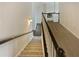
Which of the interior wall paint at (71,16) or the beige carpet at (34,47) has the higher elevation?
the interior wall paint at (71,16)

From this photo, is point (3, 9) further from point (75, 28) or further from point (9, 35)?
point (75, 28)

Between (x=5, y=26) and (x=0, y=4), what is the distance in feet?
1.82

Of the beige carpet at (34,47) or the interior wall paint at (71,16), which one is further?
the beige carpet at (34,47)

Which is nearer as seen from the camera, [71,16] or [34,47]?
[71,16]

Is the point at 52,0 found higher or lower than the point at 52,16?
higher

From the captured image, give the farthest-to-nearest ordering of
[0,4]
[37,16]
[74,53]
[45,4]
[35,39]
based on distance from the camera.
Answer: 1. [35,39]
2. [37,16]
3. [45,4]
4. [0,4]
5. [74,53]

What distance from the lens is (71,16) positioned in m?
4.62

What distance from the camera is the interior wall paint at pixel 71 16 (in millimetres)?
4164

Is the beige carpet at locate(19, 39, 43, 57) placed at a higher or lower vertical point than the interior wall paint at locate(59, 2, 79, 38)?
lower

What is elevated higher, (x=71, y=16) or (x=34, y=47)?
(x=71, y=16)

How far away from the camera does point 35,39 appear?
6766 millimetres

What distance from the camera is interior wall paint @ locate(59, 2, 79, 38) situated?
416 cm

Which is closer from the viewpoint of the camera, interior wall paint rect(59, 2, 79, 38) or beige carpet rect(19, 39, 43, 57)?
interior wall paint rect(59, 2, 79, 38)

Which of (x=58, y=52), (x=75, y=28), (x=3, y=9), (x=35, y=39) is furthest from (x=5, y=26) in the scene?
(x=35, y=39)
